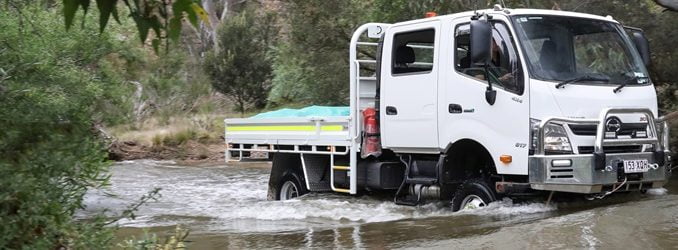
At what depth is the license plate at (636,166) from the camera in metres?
8.32

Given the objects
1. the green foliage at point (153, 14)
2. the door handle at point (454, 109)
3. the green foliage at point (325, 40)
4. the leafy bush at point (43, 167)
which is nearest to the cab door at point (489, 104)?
the door handle at point (454, 109)

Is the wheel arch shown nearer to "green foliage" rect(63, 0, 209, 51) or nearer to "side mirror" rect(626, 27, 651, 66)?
"side mirror" rect(626, 27, 651, 66)

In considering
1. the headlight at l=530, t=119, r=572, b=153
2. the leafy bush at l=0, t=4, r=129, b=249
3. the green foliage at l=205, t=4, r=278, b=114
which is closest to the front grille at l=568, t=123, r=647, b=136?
the headlight at l=530, t=119, r=572, b=153

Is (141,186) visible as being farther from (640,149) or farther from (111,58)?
(640,149)

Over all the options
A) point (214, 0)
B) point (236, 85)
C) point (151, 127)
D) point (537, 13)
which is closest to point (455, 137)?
point (537, 13)

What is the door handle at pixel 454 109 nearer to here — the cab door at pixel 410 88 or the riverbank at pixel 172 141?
the cab door at pixel 410 88

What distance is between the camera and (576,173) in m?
8.11

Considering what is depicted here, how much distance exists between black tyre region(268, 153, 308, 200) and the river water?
37 centimetres

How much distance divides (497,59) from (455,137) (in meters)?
1.00

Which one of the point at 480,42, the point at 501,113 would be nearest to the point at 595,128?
the point at 501,113

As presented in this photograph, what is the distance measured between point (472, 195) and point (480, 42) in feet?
5.91

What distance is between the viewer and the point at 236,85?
1300 inches

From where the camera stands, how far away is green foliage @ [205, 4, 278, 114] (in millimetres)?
32875

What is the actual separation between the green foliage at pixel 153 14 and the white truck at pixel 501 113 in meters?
5.55
